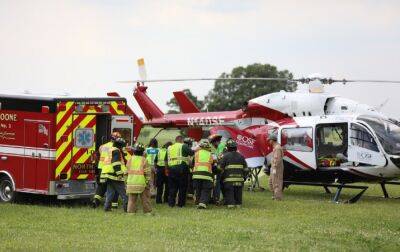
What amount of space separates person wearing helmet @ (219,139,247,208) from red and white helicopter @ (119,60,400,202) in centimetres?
299

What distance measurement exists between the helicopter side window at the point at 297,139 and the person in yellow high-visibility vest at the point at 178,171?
3920mm

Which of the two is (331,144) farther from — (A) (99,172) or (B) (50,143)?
(B) (50,143)

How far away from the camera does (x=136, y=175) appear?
16.0 m

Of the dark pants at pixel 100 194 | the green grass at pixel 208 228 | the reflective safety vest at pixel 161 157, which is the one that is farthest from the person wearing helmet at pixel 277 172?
the dark pants at pixel 100 194

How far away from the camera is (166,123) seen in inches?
1081

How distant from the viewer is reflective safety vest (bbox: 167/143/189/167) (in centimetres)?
1791

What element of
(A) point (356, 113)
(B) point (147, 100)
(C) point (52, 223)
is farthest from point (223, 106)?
(C) point (52, 223)

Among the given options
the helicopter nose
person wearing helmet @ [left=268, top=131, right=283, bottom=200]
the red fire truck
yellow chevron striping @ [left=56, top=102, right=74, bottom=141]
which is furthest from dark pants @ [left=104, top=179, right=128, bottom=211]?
the helicopter nose

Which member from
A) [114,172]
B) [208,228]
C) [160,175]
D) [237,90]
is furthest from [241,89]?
[208,228]

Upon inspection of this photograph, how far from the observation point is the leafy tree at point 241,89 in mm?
80500

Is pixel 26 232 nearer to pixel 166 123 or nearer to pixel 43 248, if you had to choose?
pixel 43 248

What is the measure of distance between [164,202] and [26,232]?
6.43 meters

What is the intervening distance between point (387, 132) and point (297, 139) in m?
2.54

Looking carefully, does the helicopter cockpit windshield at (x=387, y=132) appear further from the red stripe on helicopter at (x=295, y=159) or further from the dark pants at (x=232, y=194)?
the dark pants at (x=232, y=194)
